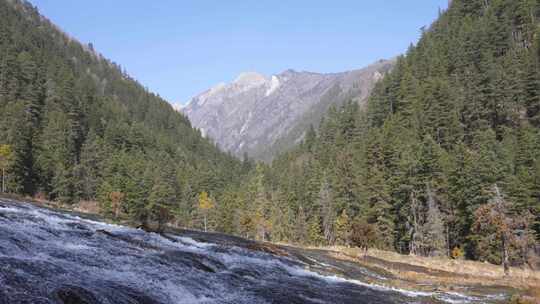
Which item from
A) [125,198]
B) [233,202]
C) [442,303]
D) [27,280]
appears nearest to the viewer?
[27,280]

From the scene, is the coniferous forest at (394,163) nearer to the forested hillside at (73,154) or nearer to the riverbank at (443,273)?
the forested hillside at (73,154)

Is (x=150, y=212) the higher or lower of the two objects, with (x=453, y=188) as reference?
lower

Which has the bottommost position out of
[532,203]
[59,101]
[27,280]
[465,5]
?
[27,280]

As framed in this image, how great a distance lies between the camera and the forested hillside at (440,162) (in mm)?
72688

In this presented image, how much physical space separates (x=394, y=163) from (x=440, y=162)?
35.6ft

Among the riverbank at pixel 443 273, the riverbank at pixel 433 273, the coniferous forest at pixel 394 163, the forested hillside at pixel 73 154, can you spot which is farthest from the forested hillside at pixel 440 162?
the forested hillside at pixel 73 154

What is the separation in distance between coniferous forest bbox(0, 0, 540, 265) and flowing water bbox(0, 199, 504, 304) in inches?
1066

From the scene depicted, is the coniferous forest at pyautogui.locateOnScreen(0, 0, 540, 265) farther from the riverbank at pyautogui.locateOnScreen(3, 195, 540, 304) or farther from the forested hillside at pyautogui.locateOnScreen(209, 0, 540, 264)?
the riverbank at pyautogui.locateOnScreen(3, 195, 540, 304)

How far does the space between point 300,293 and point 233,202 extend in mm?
104981

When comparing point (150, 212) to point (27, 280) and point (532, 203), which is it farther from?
point (27, 280)

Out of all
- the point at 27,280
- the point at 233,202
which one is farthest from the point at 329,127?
the point at 27,280

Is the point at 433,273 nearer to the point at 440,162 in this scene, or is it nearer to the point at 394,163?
the point at 440,162

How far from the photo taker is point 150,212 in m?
109

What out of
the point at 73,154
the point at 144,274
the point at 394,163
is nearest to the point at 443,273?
the point at 394,163
